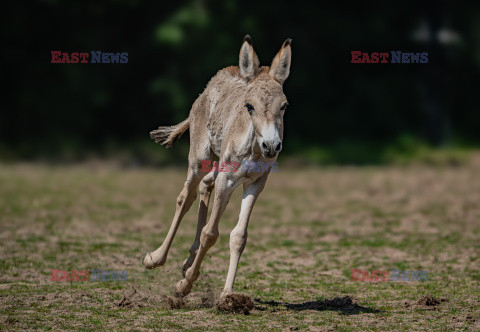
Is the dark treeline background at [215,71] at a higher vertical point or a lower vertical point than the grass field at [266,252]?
higher

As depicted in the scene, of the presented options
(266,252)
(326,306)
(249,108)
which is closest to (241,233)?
(326,306)

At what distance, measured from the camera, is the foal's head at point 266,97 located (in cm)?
604

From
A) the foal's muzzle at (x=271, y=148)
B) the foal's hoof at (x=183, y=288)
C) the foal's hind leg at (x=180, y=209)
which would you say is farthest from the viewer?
the foal's hind leg at (x=180, y=209)

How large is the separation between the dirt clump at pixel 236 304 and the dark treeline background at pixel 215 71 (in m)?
14.3

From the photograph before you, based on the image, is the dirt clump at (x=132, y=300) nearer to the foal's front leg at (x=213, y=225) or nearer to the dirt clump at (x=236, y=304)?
the foal's front leg at (x=213, y=225)

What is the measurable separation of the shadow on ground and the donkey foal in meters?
0.55

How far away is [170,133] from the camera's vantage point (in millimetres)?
8727

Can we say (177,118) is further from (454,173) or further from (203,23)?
(454,173)

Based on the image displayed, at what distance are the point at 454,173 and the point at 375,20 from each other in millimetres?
8021

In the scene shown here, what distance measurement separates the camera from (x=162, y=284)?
25.4ft

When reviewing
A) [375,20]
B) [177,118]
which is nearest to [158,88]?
[177,118]

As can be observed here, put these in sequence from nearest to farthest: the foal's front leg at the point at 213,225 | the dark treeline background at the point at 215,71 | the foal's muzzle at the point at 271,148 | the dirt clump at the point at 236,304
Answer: the foal's muzzle at the point at 271,148 → the dirt clump at the point at 236,304 → the foal's front leg at the point at 213,225 → the dark treeline background at the point at 215,71

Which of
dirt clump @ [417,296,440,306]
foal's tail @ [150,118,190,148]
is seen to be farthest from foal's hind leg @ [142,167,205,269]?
dirt clump @ [417,296,440,306]

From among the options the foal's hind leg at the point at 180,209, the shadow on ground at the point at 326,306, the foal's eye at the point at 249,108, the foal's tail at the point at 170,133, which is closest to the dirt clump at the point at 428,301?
the shadow on ground at the point at 326,306
